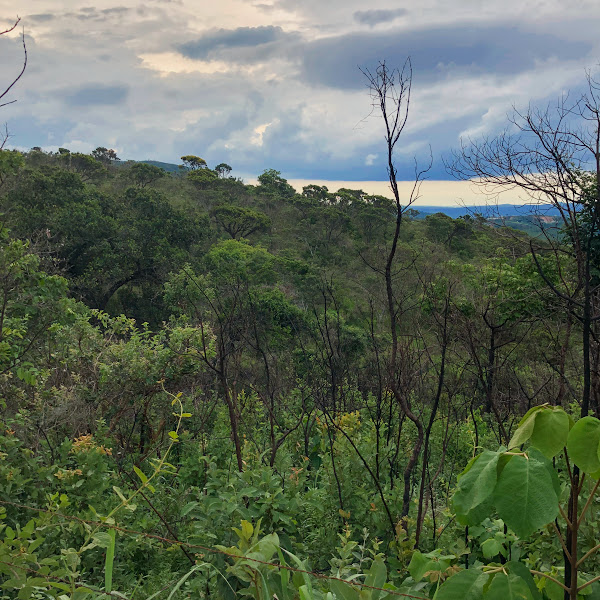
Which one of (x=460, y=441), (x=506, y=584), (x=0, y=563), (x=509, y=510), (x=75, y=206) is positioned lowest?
(x=460, y=441)

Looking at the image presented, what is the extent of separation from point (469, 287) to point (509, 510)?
17.3 meters

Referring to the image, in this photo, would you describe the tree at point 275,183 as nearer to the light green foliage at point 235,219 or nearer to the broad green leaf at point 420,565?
the light green foliage at point 235,219

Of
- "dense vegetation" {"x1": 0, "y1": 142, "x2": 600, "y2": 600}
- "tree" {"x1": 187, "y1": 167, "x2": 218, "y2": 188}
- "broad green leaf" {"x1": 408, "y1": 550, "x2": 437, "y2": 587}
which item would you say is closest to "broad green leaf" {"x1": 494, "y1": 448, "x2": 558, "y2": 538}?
"dense vegetation" {"x1": 0, "y1": 142, "x2": 600, "y2": 600}

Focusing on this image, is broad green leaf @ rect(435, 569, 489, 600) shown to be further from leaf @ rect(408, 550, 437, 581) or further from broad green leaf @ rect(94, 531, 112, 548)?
broad green leaf @ rect(94, 531, 112, 548)

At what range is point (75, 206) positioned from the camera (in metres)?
20.8

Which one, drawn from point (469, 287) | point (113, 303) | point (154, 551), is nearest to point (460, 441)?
point (154, 551)

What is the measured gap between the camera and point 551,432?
0.85 meters

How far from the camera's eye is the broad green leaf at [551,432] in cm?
84

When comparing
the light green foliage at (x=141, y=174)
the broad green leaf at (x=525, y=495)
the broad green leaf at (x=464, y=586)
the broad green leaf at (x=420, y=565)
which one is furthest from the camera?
the light green foliage at (x=141, y=174)

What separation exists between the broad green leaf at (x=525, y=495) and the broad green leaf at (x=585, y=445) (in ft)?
0.18

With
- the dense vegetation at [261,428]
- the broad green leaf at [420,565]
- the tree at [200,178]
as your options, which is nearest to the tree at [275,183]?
the tree at [200,178]

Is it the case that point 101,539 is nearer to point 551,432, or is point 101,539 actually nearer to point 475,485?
point 475,485

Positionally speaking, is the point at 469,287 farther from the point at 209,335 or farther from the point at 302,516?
the point at 302,516

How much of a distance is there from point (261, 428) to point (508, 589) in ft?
20.9
